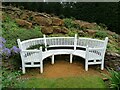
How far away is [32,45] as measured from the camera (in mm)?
7414

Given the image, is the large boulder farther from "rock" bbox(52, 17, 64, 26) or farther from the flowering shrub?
the flowering shrub

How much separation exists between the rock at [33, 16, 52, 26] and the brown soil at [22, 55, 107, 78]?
1.58 metres

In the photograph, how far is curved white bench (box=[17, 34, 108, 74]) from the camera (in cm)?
671

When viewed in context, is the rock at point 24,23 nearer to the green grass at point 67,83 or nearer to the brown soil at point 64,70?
the brown soil at point 64,70

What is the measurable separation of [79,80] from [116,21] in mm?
4949

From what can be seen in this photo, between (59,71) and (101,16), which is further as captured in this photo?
(101,16)

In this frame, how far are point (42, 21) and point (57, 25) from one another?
1.67 ft

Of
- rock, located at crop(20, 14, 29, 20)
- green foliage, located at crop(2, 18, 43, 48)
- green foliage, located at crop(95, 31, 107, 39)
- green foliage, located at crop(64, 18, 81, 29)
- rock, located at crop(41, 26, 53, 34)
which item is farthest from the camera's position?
green foliage, located at crop(64, 18, 81, 29)

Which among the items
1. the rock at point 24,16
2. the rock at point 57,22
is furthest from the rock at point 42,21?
the rock at point 24,16

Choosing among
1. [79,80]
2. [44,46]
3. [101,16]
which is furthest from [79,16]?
[79,80]

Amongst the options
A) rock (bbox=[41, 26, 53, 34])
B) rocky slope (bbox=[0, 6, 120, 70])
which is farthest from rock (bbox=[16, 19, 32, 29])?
rock (bbox=[41, 26, 53, 34])

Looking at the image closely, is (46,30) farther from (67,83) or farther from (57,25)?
(67,83)

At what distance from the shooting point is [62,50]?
7508mm

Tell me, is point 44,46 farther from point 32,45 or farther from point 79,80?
point 79,80
